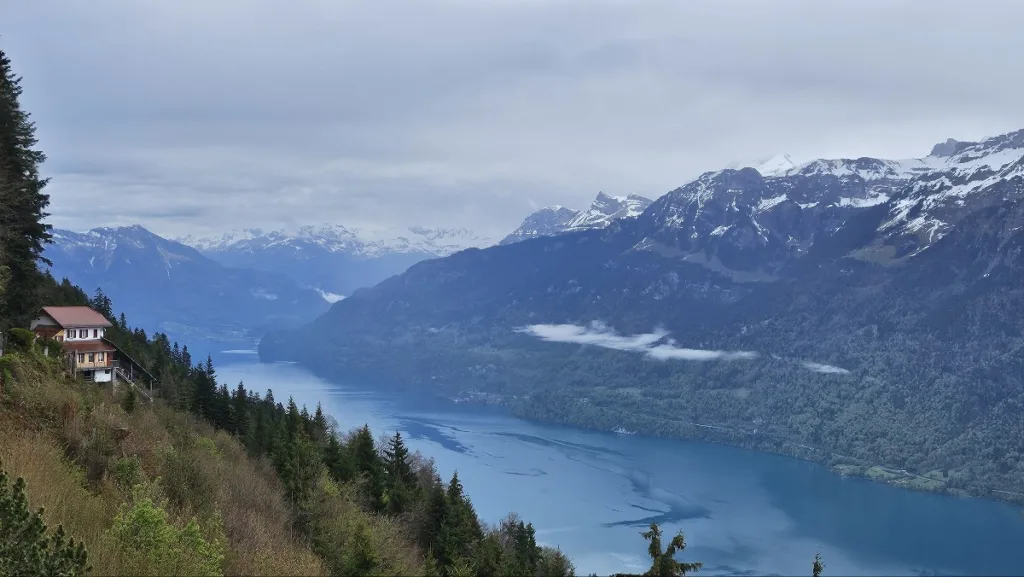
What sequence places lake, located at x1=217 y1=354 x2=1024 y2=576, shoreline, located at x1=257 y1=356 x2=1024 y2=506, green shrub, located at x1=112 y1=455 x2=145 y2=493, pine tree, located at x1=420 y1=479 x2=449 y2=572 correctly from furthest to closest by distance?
shoreline, located at x1=257 y1=356 x2=1024 y2=506
lake, located at x1=217 y1=354 x2=1024 y2=576
pine tree, located at x1=420 y1=479 x2=449 y2=572
green shrub, located at x1=112 y1=455 x2=145 y2=493

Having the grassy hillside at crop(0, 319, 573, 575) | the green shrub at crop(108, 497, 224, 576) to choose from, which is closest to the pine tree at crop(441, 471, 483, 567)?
the grassy hillside at crop(0, 319, 573, 575)

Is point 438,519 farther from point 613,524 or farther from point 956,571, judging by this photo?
point 956,571

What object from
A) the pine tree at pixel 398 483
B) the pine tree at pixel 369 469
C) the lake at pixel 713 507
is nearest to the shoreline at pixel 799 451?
the lake at pixel 713 507

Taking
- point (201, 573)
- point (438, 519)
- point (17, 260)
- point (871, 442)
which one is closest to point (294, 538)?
point (201, 573)

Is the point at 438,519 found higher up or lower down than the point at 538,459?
higher up

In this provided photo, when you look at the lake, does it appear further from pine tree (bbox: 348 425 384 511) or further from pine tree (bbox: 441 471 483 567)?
pine tree (bbox: 348 425 384 511)

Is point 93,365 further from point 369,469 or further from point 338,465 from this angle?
point 369,469
